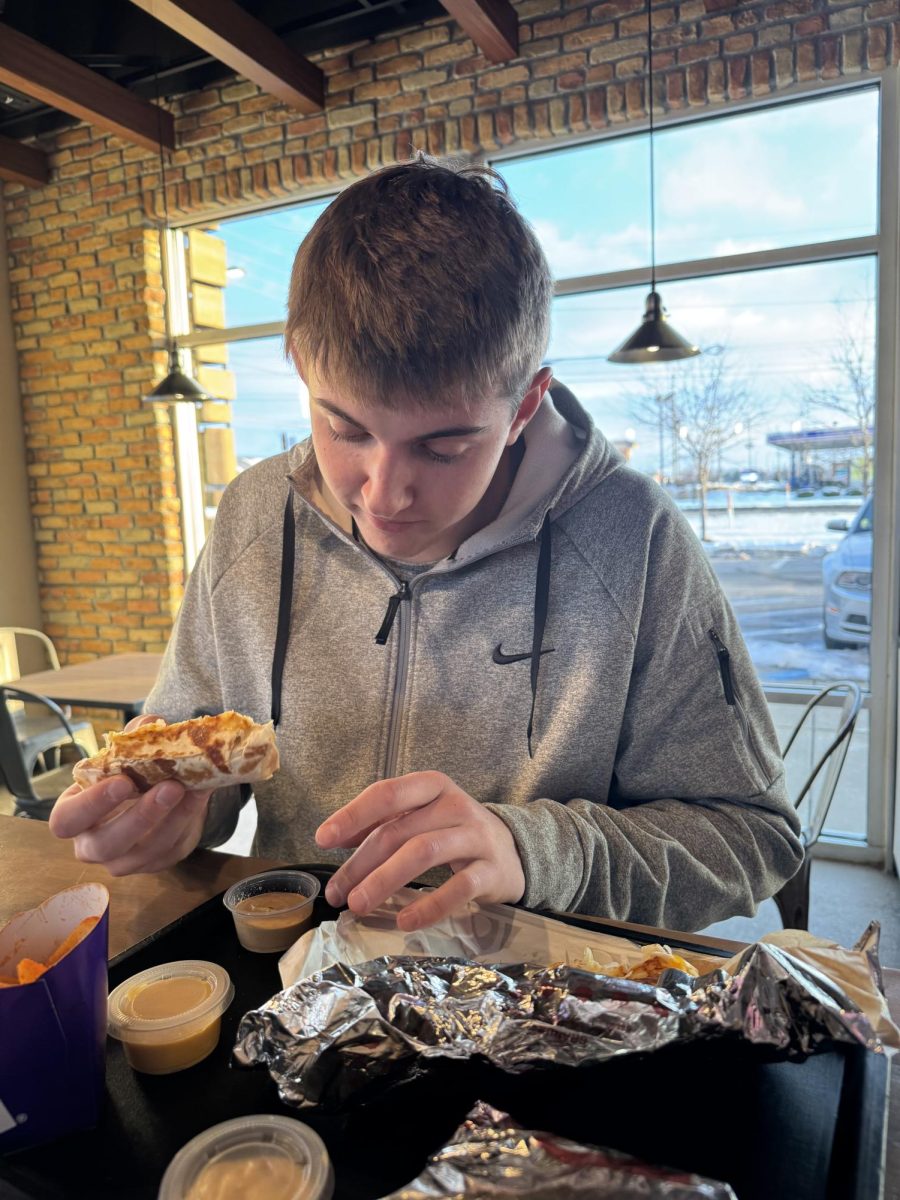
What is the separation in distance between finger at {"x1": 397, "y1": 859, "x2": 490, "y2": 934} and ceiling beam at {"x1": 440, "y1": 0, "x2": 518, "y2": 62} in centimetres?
343

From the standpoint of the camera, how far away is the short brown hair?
857mm

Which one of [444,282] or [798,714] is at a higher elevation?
[444,282]

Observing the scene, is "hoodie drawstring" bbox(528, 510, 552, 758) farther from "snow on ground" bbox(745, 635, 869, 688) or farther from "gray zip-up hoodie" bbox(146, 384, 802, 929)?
"snow on ground" bbox(745, 635, 869, 688)

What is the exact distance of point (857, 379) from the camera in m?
3.36

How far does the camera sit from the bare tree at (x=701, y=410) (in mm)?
3611

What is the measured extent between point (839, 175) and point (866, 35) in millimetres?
477

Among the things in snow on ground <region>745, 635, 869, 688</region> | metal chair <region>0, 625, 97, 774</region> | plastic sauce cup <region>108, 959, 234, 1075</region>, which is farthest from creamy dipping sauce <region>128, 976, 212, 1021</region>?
snow on ground <region>745, 635, 869, 688</region>

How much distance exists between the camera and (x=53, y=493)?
16.8 ft

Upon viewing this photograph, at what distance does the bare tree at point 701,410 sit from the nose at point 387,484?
3.06 metres

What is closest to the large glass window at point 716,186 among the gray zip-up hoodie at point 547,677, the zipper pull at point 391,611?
the gray zip-up hoodie at point 547,677

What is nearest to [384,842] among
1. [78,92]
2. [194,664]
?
[194,664]

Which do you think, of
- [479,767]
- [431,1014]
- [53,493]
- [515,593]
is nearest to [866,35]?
[515,593]

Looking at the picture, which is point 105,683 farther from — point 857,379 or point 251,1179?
point 857,379

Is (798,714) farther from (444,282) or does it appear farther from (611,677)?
(444,282)
